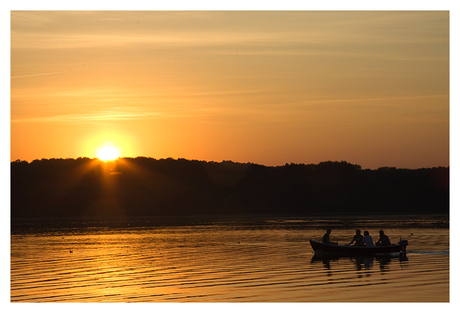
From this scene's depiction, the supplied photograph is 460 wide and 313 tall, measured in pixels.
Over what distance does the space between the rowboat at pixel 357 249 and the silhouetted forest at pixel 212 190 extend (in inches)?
4305

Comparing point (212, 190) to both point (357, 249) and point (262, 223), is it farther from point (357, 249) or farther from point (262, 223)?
point (357, 249)

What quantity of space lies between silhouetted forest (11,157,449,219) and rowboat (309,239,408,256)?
109 metres

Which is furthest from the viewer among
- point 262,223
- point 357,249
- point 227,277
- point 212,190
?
point 212,190

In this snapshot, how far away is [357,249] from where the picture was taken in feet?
129

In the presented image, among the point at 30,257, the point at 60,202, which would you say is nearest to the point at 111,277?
the point at 30,257

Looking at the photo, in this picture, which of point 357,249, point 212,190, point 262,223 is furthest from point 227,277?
point 212,190

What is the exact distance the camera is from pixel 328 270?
105 feet

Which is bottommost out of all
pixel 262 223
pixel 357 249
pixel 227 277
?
pixel 227 277

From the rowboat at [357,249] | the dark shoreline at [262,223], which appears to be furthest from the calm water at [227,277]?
the dark shoreline at [262,223]

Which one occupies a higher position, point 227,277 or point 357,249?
point 357,249

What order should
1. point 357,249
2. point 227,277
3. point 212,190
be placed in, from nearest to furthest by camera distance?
point 227,277, point 357,249, point 212,190

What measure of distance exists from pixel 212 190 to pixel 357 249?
129 metres

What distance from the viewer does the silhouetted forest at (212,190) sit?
147 metres

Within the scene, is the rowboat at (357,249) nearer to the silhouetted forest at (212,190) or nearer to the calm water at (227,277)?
Answer: the calm water at (227,277)
